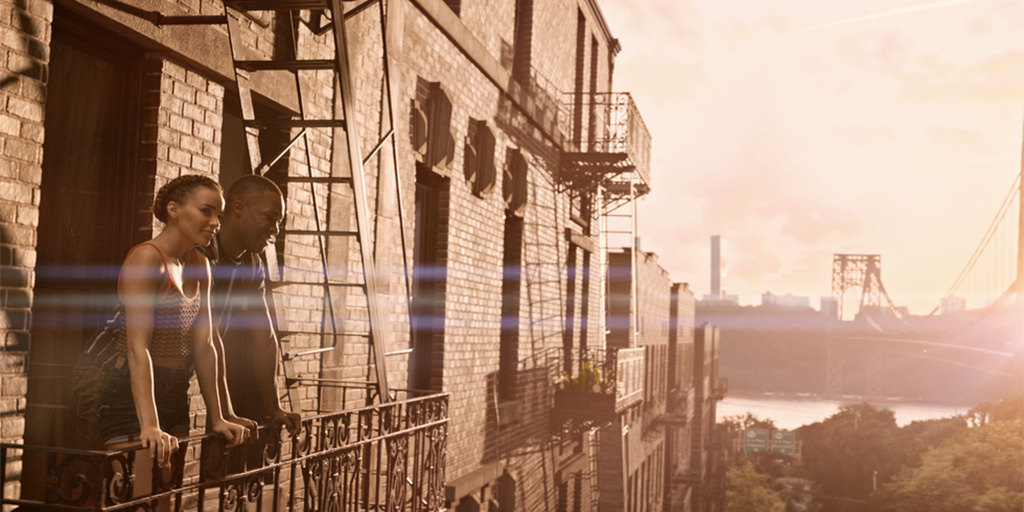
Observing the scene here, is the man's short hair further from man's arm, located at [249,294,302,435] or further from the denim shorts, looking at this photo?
the denim shorts

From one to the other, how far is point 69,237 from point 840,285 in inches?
7092

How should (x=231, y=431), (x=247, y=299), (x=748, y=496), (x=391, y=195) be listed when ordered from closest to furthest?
(x=231, y=431), (x=247, y=299), (x=391, y=195), (x=748, y=496)

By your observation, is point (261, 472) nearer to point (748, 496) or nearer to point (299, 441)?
point (299, 441)

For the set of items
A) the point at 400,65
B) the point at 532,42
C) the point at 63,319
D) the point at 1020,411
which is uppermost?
the point at 532,42

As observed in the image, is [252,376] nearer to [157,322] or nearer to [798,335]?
[157,322]

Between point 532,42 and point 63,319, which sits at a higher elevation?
point 532,42

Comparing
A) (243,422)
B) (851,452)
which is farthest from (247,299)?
(851,452)

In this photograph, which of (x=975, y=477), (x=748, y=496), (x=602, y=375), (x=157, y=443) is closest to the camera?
(x=157, y=443)

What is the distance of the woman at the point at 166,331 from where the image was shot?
335cm

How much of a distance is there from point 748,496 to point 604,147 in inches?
1656

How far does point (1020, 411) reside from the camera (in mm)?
33969

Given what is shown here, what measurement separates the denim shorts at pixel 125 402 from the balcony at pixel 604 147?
1208cm

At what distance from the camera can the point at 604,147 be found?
53.2 ft

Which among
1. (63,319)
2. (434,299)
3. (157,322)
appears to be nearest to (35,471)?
Result: (63,319)
